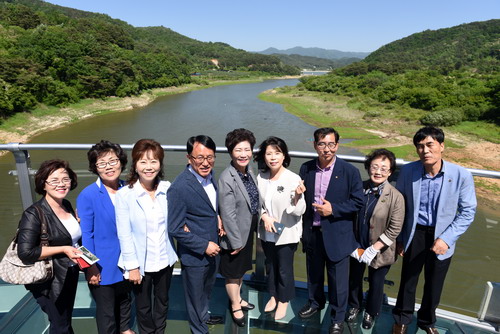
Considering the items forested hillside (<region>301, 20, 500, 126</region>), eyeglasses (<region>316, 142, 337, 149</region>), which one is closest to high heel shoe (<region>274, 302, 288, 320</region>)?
eyeglasses (<region>316, 142, 337, 149</region>)

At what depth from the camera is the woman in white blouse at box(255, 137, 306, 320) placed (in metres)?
2.11

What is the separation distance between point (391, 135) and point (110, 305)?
20.6 m

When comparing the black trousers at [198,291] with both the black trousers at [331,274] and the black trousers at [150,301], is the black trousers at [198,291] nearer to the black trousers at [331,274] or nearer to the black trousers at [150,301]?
the black trousers at [150,301]

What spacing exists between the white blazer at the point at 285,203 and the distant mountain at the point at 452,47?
194 feet

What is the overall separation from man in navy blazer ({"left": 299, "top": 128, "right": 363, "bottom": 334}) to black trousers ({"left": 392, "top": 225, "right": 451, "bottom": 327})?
0.37 metres

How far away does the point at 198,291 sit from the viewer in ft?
6.93

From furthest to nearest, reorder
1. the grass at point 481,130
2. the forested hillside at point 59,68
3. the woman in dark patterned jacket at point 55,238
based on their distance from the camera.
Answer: the forested hillside at point 59,68
the grass at point 481,130
the woman in dark patterned jacket at point 55,238

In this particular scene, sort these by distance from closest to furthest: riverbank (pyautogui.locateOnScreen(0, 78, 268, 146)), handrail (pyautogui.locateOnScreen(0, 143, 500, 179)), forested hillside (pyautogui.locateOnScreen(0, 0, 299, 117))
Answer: handrail (pyautogui.locateOnScreen(0, 143, 500, 179)) < riverbank (pyautogui.locateOnScreen(0, 78, 268, 146)) < forested hillside (pyautogui.locateOnScreen(0, 0, 299, 117))

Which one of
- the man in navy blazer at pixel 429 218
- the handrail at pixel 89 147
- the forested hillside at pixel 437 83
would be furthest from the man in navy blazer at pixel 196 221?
the forested hillside at pixel 437 83

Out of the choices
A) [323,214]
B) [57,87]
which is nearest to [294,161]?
[323,214]

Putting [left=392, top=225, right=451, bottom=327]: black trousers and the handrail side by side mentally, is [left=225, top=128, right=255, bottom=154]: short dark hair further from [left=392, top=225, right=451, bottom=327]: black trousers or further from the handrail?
[left=392, top=225, right=451, bottom=327]: black trousers

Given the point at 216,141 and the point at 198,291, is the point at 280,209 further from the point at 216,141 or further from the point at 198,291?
the point at 216,141

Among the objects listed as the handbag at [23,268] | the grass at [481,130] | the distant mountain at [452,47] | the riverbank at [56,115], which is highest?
the distant mountain at [452,47]

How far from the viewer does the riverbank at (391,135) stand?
15000 millimetres
